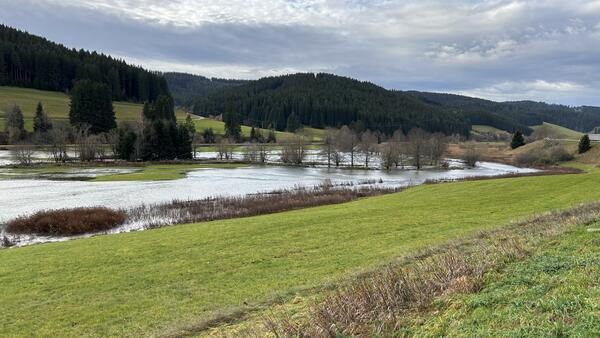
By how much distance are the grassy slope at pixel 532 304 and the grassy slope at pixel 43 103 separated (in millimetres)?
152458

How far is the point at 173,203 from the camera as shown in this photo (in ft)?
144

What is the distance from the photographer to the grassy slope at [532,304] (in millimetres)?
5777

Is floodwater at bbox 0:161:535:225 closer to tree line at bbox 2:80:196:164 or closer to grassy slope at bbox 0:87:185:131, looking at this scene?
tree line at bbox 2:80:196:164

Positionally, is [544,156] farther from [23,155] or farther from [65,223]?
[23,155]

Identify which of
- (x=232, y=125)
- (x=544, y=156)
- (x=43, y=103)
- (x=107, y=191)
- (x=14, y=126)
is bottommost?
(x=107, y=191)

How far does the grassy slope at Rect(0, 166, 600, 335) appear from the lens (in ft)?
40.4

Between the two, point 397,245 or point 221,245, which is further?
point 221,245

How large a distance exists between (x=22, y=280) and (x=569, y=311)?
705 inches

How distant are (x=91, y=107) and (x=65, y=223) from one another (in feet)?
391

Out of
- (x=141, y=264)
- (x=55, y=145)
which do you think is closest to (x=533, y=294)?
(x=141, y=264)

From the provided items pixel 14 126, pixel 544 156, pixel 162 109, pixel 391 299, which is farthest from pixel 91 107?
pixel 391 299

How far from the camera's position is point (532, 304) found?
6660 millimetres

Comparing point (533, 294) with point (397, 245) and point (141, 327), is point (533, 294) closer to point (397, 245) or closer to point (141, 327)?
point (141, 327)

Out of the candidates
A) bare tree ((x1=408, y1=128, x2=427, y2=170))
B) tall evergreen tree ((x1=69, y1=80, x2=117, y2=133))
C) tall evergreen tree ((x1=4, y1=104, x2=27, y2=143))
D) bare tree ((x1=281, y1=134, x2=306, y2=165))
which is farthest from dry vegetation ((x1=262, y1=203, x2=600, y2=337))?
tall evergreen tree ((x1=69, y1=80, x2=117, y2=133))
